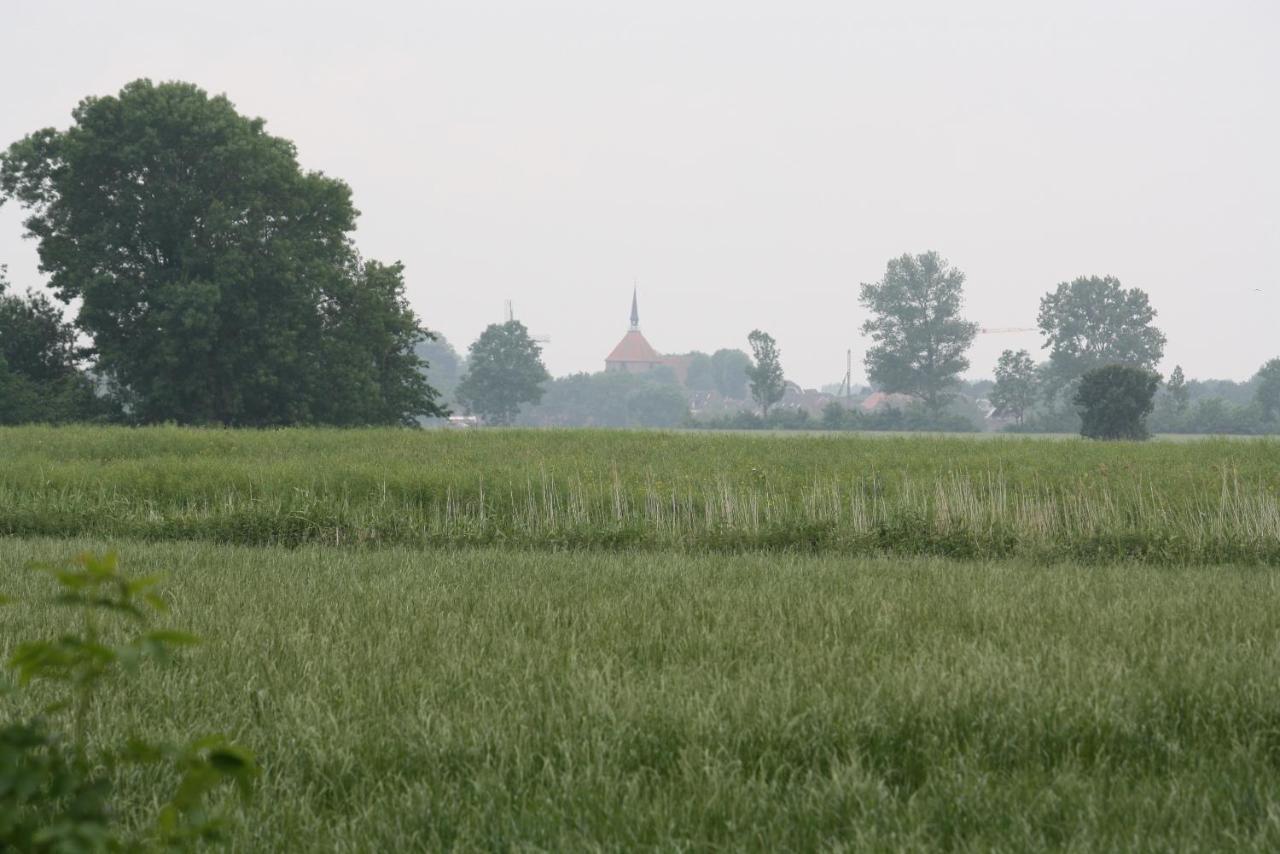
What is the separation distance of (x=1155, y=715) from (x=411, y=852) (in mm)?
3388

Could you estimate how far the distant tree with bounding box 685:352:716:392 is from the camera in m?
151

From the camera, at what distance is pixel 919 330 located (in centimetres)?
9381

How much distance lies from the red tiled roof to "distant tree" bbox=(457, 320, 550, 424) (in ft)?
253

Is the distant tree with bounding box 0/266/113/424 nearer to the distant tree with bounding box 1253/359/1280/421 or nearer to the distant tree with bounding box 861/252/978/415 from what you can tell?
the distant tree with bounding box 861/252/978/415

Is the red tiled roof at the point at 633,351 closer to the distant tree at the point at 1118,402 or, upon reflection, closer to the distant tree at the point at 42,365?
the distant tree at the point at 1118,402

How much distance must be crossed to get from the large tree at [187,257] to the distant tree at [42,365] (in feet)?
4.27

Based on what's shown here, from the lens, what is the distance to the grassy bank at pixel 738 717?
3748 millimetres

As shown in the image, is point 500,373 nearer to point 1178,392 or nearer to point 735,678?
point 1178,392

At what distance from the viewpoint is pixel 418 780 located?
4.21 meters

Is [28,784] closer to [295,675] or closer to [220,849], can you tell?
[220,849]

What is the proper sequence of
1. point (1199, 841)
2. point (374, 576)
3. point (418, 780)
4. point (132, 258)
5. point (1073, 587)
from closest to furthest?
point (1199, 841)
point (418, 780)
point (1073, 587)
point (374, 576)
point (132, 258)

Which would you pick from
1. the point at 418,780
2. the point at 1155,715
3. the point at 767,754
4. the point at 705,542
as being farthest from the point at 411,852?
the point at 705,542

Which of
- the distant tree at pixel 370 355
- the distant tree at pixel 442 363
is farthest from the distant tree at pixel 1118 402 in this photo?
the distant tree at pixel 442 363

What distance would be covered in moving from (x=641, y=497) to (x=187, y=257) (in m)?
23.4
